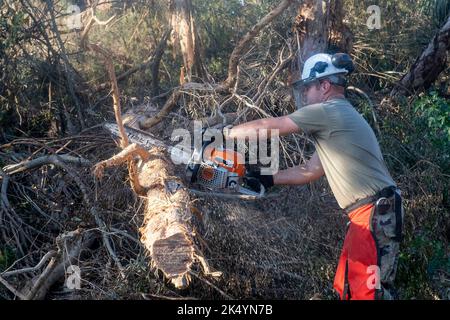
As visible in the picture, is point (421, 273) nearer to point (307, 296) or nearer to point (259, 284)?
point (307, 296)

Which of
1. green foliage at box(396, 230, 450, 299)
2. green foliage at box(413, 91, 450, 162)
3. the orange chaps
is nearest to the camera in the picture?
the orange chaps

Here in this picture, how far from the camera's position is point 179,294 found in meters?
4.68

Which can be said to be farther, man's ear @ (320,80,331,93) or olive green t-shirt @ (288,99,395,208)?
man's ear @ (320,80,331,93)

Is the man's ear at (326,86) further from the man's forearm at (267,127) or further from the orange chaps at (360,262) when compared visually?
the orange chaps at (360,262)

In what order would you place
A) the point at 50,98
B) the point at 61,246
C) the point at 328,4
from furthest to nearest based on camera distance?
the point at 50,98 < the point at 328,4 < the point at 61,246

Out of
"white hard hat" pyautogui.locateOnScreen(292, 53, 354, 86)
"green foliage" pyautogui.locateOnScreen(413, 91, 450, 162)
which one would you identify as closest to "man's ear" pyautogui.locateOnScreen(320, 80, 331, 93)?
"white hard hat" pyautogui.locateOnScreen(292, 53, 354, 86)

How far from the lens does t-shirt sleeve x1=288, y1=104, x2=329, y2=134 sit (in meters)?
3.78

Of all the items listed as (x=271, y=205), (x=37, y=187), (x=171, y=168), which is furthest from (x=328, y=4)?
(x=37, y=187)

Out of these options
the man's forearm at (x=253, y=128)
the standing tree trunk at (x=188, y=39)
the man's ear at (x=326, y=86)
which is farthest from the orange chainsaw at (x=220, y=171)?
the standing tree trunk at (x=188, y=39)

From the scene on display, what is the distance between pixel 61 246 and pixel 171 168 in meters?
1.08

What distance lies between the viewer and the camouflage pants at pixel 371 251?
12.0ft

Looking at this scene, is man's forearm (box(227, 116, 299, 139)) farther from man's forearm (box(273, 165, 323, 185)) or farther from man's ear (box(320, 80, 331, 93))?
man's forearm (box(273, 165, 323, 185))

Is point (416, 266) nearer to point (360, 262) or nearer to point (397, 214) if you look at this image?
point (397, 214)

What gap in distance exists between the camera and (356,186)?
3795 millimetres
